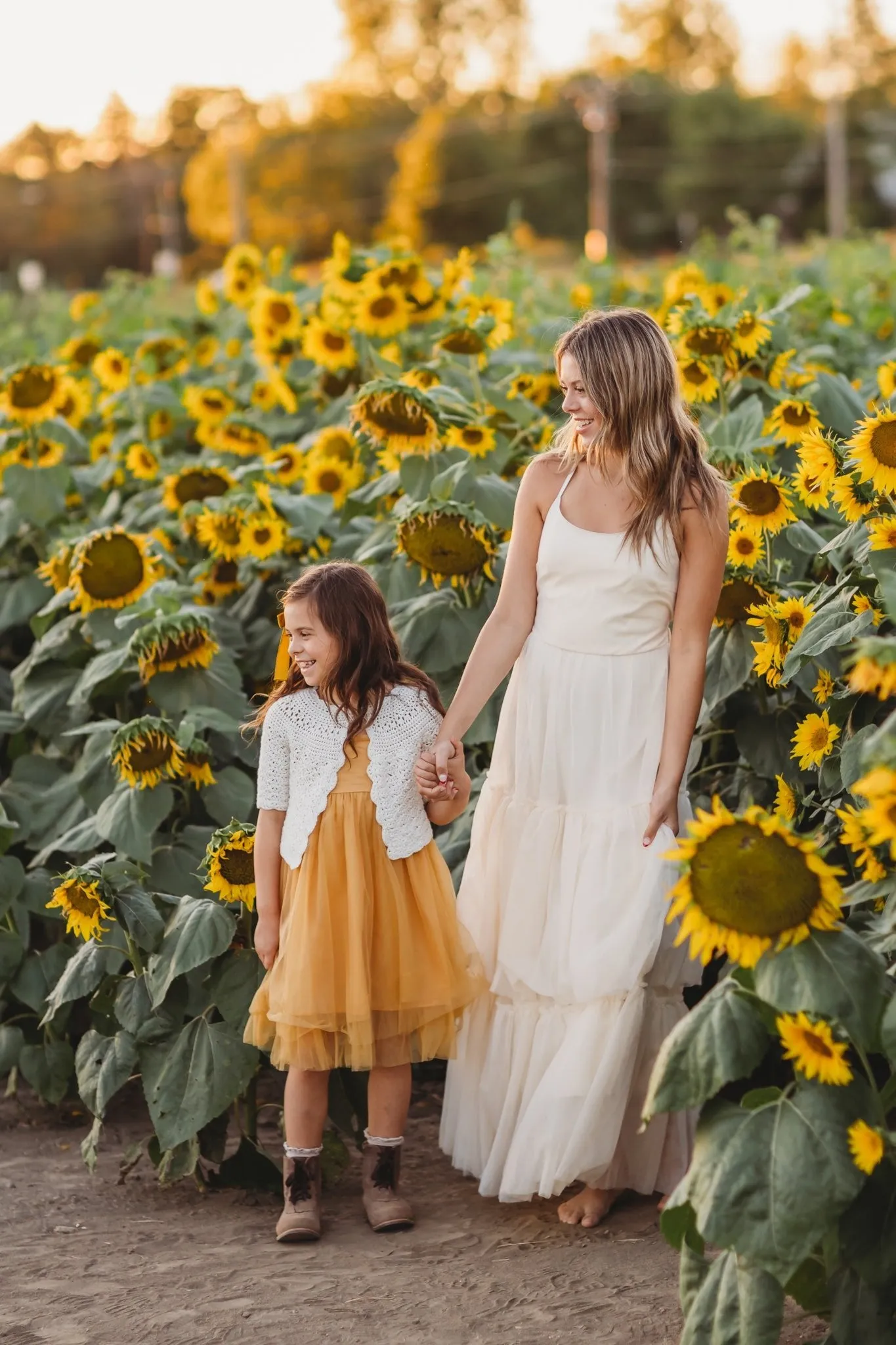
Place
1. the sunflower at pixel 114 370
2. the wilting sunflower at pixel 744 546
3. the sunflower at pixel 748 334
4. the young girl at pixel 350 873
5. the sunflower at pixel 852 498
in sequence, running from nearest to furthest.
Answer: the sunflower at pixel 852 498
the young girl at pixel 350 873
the wilting sunflower at pixel 744 546
the sunflower at pixel 748 334
the sunflower at pixel 114 370

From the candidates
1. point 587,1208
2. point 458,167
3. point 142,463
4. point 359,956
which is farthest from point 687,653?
point 458,167

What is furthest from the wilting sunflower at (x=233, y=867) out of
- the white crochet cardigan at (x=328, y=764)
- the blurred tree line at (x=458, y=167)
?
the blurred tree line at (x=458, y=167)

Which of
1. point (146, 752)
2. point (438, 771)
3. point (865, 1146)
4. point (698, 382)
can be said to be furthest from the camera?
point (698, 382)

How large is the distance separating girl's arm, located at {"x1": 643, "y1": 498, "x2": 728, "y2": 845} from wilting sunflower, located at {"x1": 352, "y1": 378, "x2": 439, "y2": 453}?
3.32 feet

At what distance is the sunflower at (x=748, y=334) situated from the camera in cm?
365

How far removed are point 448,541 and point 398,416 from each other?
416 mm

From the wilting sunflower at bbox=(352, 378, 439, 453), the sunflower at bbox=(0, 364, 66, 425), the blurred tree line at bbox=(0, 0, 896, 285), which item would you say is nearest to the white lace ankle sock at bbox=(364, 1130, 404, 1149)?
the wilting sunflower at bbox=(352, 378, 439, 453)

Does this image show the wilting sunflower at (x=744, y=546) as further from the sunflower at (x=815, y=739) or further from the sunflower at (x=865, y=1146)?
the sunflower at (x=865, y=1146)

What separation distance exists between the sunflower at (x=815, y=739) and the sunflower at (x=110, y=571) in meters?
1.59

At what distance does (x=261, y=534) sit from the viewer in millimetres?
4016

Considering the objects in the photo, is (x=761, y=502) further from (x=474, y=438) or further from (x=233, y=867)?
(x=233, y=867)

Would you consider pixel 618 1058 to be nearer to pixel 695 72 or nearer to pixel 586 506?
pixel 586 506

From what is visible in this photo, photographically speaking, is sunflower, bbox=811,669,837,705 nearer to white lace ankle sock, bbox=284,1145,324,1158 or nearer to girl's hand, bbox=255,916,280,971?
girl's hand, bbox=255,916,280,971

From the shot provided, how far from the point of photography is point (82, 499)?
5113 mm
